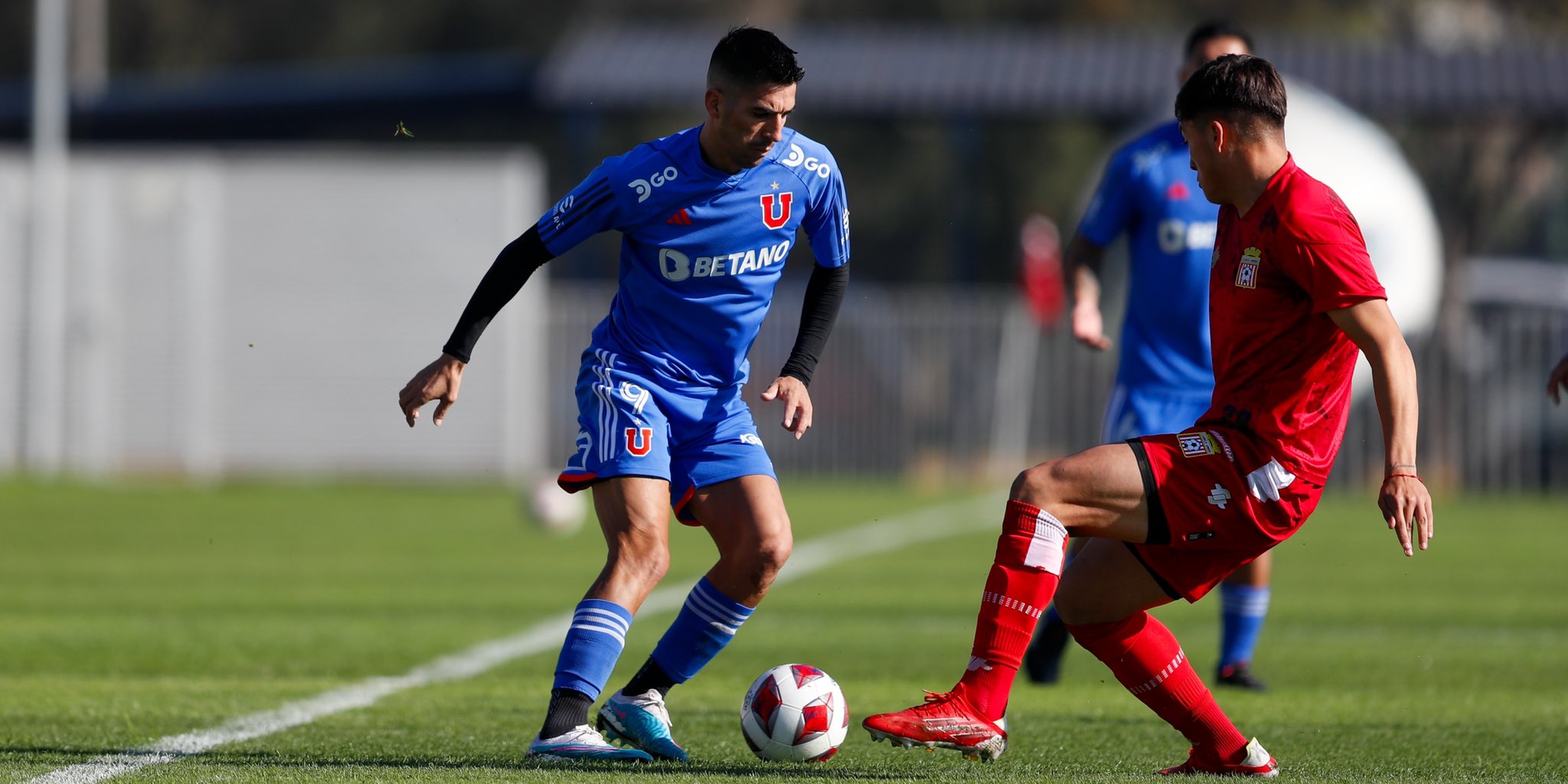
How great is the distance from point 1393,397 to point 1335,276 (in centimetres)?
30

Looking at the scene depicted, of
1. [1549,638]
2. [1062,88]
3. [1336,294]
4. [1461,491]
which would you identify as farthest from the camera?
[1062,88]

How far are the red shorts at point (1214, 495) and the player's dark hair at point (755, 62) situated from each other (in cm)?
132

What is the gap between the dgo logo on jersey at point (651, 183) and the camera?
5336mm

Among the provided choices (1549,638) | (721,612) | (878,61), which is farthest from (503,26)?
(721,612)

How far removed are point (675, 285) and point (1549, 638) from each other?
18.0ft

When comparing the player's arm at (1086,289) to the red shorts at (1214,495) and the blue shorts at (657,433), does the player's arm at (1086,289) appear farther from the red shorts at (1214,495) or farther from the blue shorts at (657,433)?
the red shorts at (1214,495)

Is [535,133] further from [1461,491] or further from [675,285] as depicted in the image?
[675,285]

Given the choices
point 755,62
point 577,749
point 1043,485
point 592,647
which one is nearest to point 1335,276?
point 1043,485

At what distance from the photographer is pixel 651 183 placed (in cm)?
534

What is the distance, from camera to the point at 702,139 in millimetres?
5395

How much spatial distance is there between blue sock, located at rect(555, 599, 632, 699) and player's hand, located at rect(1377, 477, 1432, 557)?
6.29ft

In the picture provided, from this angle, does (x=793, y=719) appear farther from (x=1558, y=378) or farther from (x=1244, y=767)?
(x=1558, y=378)

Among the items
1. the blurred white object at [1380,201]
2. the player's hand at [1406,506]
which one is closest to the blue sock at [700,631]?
the player's hand at [1406,506]

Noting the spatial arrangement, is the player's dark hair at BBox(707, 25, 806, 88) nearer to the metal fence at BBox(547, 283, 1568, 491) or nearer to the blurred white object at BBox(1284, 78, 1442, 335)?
the blurred white object at BBox(1284, 78, 1442, 335)
